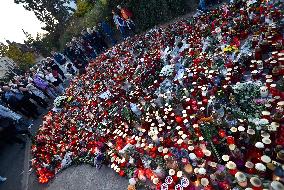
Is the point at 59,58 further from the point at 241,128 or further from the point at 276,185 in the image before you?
the point at 276,185

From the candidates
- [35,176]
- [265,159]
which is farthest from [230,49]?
[35,176]

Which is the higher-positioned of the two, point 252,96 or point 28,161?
point 252,96

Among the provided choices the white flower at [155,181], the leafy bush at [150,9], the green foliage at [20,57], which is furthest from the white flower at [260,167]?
the green foliage at [20,57]

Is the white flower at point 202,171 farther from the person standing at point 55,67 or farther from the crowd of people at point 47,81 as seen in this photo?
the person standing at point 55,67

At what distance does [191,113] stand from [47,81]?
39.9 ft

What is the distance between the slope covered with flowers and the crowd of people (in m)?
1.84

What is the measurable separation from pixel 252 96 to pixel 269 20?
13.2ft

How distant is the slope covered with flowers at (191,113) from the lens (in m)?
5.80

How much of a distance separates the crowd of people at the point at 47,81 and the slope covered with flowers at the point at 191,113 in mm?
1841

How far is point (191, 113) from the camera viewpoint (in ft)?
25.1

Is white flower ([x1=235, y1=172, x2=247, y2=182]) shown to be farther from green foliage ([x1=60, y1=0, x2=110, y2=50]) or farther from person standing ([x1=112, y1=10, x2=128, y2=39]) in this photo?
green foliage ([x1=60, y1=0, x2=110, y2=50])

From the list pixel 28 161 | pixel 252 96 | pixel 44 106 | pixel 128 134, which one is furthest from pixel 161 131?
pixel 44 106

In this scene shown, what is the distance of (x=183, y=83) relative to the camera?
8.97 m

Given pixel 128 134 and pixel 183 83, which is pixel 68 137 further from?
pixel 183 83
